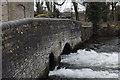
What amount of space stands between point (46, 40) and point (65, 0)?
17519 mm

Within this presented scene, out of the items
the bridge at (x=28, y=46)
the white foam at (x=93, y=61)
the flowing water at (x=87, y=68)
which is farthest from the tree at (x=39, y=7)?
the bridge at (x=28, y=46)

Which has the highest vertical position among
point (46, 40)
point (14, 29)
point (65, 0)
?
point (65, 0)

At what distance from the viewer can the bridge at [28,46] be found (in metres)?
4.75

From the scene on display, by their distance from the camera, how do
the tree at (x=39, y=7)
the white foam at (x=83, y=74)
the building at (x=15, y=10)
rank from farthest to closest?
the tree at (x=39, y=7) → the building at (x=15, y=10) → the white foam at (x=83, y=74)

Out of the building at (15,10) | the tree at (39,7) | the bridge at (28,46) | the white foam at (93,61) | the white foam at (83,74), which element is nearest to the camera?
the bridge at (28,46)

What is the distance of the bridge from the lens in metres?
4.75

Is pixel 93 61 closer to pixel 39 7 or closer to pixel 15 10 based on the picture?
pixel 15 10

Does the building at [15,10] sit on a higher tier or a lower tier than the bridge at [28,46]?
higher

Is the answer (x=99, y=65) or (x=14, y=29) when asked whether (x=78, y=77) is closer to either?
(x=99, y=65)

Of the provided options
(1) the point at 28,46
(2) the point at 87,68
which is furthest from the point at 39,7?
(1) the point at 28,46

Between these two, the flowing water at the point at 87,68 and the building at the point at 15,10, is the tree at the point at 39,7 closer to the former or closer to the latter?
the building at the point at 15,10

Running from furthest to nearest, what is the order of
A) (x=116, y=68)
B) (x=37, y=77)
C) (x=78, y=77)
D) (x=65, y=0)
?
(x=65, y=0)
(x=116, y=68)
(x=78, y=77)
(x=37, y=77)

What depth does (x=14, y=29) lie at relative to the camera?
5133 mm

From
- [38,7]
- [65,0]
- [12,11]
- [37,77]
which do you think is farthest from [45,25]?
[38,7]
